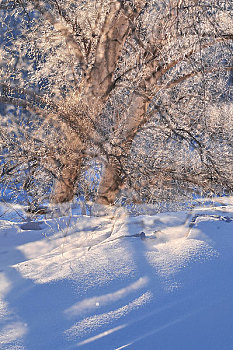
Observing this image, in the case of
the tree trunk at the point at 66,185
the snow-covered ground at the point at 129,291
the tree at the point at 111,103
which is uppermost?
the tree at the point at 111,103

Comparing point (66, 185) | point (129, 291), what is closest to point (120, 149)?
point (66, 185)

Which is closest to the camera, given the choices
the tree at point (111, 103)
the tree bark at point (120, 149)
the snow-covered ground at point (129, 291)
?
the snow-covered ground at point (129, 291)

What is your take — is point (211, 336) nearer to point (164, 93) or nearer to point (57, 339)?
point (57, 339)

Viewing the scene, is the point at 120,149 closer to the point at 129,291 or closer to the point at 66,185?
the point at 66,185

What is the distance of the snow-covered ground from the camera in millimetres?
1533

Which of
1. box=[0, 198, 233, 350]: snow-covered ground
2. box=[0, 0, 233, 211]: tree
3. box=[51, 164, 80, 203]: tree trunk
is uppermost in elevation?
box=[0, 0, 233, 211]: tree

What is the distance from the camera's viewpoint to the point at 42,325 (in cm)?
167

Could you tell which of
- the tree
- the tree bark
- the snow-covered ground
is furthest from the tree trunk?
the snow-covered ground

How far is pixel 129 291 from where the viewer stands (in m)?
1.88

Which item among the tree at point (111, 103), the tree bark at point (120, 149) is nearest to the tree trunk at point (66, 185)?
the tree at point (111, 103)

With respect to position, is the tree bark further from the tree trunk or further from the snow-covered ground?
the snow-covered ground

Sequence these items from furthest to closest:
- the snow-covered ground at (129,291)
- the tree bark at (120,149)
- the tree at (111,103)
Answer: the tree bark at (120,149)
the tree at (111,103)
the snow-covered ground at (129,291)

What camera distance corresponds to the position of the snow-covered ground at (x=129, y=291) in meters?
1.53

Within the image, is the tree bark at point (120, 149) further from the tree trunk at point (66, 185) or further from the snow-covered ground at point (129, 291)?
the snow-covered ground at point (129, 291)
